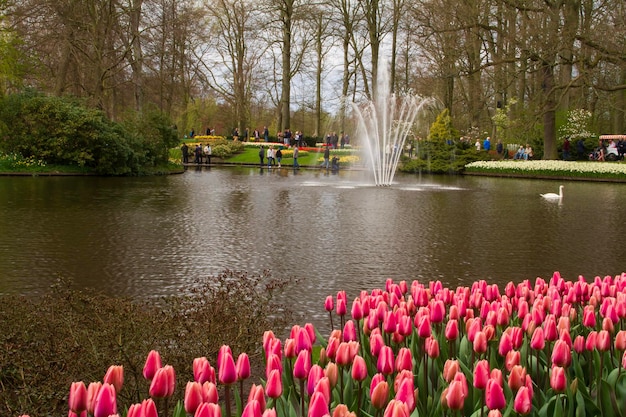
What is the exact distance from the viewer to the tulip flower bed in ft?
7.23

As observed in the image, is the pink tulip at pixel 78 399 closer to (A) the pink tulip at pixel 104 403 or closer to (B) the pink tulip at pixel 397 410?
(A) the pink tulip at pixel 104 403

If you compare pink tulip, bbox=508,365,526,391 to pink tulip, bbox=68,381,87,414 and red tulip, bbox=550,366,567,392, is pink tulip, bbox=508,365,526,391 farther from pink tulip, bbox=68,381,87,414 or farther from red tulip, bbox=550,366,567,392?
pink tulip, bbox=68,381,87,414

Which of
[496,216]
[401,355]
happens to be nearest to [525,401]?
[401,355]

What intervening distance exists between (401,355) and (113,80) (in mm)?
39008

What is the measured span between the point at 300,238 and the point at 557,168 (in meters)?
22.8

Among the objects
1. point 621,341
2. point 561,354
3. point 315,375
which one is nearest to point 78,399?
point 315,375

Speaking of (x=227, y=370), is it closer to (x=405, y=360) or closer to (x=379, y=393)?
(x=379, y=393)

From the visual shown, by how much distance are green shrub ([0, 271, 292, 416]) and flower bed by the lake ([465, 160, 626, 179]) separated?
2776cm

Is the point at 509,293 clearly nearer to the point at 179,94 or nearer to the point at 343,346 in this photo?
the point at 343,346

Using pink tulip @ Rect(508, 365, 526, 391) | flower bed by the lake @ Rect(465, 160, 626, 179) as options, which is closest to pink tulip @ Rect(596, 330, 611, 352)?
pink tulip @ Rect(508, 365, 526, 391)

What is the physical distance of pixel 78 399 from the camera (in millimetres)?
2180

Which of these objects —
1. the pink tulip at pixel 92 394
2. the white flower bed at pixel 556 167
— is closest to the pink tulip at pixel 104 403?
the pink tulip at pixel 92 394

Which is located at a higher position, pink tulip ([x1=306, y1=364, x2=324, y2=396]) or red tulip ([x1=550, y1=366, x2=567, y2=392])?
pink tulip ([x1=306, y1=364, x2=324, y2=396])

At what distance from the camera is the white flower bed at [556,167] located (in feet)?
97.0
